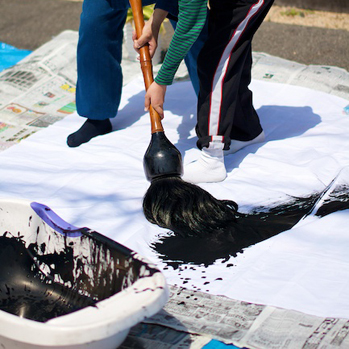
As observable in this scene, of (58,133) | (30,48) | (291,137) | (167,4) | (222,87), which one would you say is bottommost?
(30,48)

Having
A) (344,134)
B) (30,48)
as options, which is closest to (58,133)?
(344,134)

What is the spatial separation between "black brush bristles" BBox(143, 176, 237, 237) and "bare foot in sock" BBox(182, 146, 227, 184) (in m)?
0.21

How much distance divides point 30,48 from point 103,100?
1887 millimetres

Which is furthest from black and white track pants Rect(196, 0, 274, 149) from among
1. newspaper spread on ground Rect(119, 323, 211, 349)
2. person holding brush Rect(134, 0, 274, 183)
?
newspaper spread on ground Rect(119, 323, 211, 349)

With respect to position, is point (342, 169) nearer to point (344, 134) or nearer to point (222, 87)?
point (344, 134)

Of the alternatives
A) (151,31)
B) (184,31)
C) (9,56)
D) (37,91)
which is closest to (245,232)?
(184,31)

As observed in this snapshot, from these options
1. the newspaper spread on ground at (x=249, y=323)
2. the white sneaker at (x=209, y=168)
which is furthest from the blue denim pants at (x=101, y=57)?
the newspaper spread on ground at (x=249, y=323)

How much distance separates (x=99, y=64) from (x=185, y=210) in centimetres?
90

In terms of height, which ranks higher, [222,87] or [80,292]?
[222,87]

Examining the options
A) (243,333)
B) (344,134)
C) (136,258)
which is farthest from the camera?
(344,134)

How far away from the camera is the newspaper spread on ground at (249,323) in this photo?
4.61 ft

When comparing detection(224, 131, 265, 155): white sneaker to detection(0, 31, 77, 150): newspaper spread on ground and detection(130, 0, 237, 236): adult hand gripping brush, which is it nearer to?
detection(130, 0, 237, 236): adult hand gripping brush

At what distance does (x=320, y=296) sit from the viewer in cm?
157

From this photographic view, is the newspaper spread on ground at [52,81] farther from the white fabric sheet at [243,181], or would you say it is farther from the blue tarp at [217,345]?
the blue tarp at [217,345]
